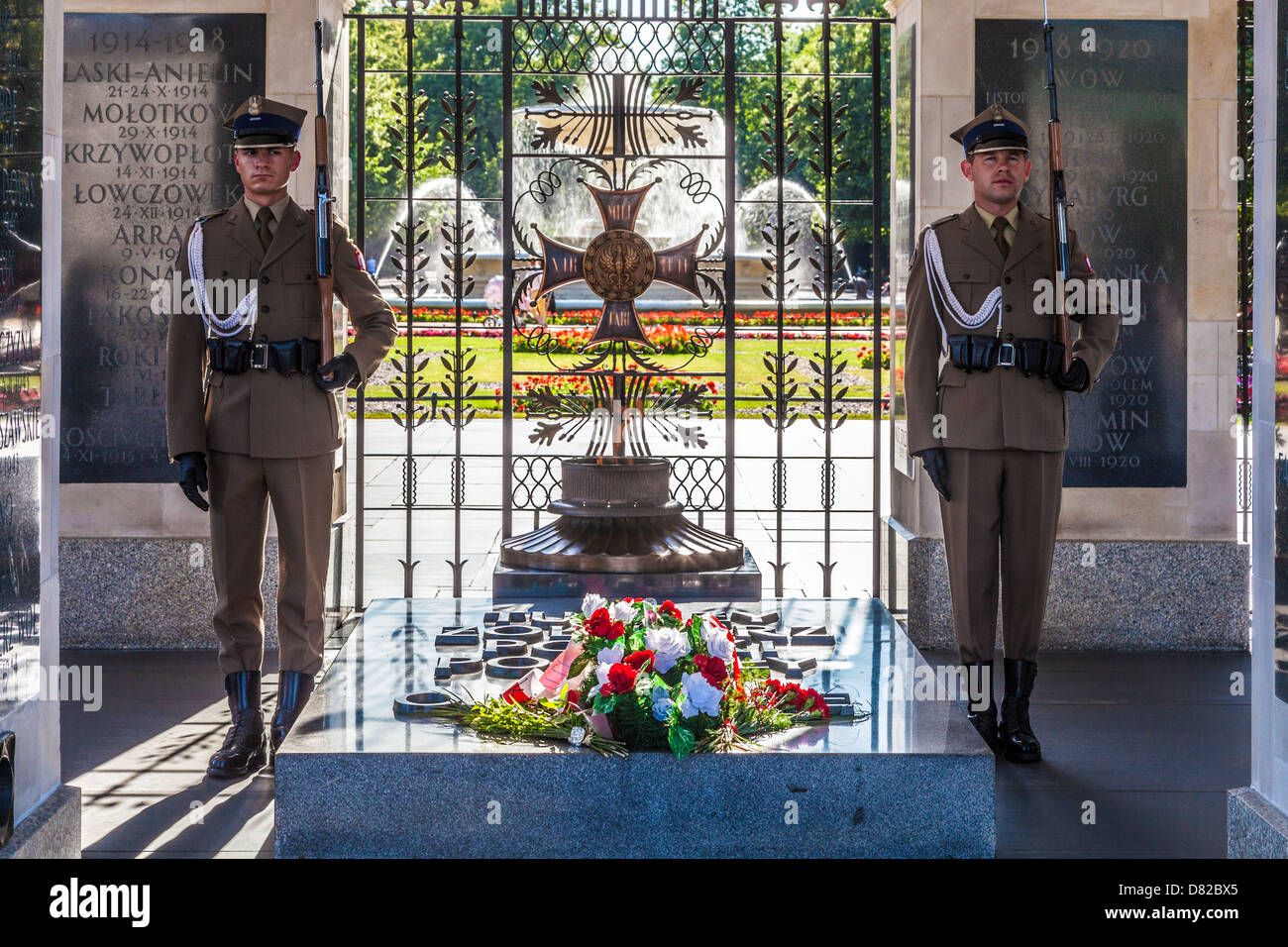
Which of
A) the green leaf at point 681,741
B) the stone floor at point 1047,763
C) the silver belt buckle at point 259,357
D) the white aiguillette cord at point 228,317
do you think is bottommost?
the stone floor at point 1047,763

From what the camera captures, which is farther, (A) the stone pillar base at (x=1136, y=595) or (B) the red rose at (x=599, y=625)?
(A) the stone pillar base at (x=1136, y=595)

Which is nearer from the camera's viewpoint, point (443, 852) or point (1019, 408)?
point (443, 852)

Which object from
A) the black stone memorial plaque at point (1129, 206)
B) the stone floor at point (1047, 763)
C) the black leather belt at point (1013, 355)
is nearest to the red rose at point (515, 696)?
the stone floor at point (1047, 763)

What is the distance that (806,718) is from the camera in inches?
171

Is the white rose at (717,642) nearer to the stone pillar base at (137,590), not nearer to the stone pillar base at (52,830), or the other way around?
the stone pillar base at (52,830)

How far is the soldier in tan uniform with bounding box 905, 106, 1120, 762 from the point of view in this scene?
5.60 meters

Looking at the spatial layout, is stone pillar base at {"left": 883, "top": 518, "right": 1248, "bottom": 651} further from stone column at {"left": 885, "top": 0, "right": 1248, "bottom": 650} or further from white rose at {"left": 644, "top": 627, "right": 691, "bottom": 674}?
white rose at {"left": 644, "top": 627, "right": 691, "bottom": 674}

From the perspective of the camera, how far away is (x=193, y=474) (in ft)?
17.5

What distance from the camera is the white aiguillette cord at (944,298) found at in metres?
5.66

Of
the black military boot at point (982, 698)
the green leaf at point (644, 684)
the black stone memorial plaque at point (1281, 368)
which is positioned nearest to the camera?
the black stone memorial plaque at point (1281, 368)

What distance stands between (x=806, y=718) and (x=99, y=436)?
14.8ft

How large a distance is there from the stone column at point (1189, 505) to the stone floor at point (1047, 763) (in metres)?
0.21
